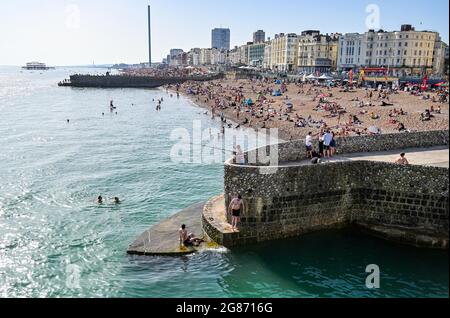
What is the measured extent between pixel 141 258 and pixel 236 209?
163 inches

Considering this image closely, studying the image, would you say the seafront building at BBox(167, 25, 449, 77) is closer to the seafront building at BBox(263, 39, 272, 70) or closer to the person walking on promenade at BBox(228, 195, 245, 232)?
the seafront building at BBox(263, 39, 272, 70)

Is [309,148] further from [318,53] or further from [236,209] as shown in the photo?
[318,53]

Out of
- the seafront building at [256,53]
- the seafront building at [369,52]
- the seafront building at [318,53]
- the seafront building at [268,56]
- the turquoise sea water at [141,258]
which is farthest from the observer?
the seafront building at [256,53]

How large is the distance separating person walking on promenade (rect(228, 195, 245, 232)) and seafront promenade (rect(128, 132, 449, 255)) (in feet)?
0.71

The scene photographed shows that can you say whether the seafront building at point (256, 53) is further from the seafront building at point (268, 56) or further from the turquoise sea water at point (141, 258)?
the turquoise sea water at point (141, 258)

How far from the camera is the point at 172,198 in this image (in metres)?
23.7

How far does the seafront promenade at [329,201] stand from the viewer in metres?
15.4

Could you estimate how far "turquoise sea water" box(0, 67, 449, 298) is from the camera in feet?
44.9

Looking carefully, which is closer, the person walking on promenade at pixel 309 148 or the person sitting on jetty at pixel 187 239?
the person sitting on jetty at pixel 187 239

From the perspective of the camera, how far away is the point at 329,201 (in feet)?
55.4

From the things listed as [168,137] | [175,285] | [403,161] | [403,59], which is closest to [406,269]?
[403,161]

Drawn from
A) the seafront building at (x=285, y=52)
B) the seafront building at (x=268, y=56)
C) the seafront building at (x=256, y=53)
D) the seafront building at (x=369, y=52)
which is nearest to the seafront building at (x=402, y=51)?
the seafront building at (x=369, y=52)

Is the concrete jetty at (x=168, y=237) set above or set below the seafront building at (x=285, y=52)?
below

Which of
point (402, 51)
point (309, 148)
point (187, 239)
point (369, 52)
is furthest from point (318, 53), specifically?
point (187, 239)
